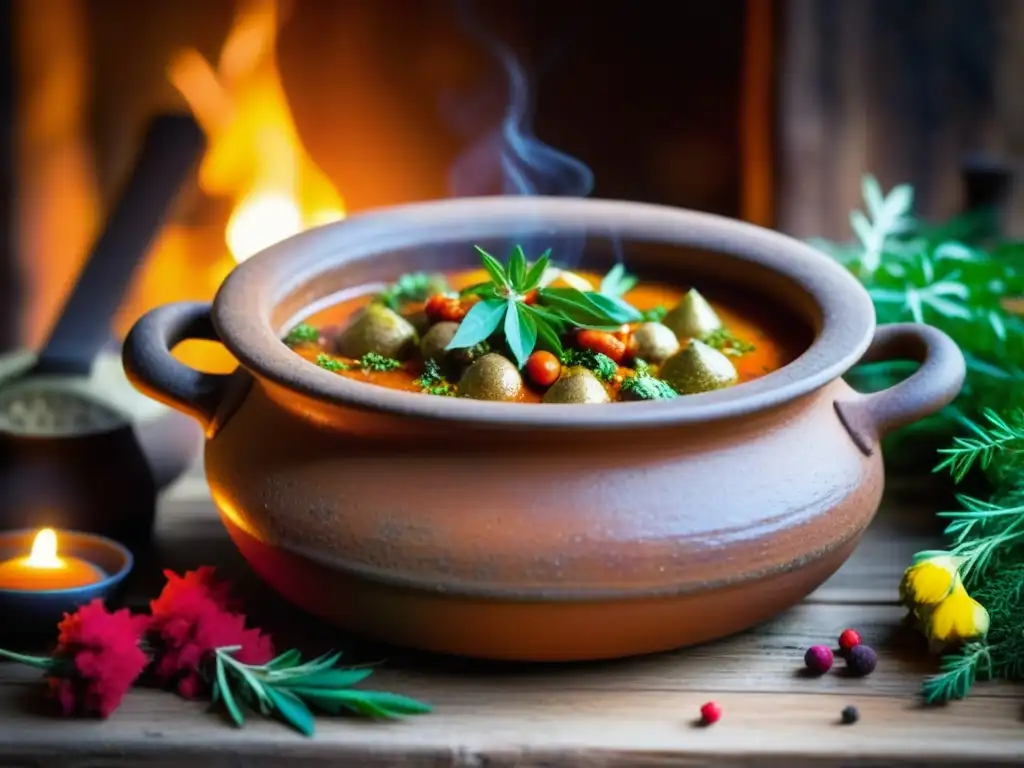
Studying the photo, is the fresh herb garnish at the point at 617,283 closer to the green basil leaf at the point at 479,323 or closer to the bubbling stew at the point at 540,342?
the bubbling stew at the point at 540,342

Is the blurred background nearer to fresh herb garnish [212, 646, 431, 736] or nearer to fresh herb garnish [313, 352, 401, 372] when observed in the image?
fresh herb garnish [313, 352, 401, 372]

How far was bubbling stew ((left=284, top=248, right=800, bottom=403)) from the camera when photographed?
4.00 feet

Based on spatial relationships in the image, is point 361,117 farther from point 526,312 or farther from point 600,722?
point 600,722

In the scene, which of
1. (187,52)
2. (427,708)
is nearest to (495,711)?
(427,708)

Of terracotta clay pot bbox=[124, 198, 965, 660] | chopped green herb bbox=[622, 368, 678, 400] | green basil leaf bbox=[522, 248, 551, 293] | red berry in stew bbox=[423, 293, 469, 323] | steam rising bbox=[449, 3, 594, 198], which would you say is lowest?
steam rising bbox=[449, 3, 594, 198]

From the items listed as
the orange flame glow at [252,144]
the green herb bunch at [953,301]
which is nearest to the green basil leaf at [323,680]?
the green herb bunch at [953,301]

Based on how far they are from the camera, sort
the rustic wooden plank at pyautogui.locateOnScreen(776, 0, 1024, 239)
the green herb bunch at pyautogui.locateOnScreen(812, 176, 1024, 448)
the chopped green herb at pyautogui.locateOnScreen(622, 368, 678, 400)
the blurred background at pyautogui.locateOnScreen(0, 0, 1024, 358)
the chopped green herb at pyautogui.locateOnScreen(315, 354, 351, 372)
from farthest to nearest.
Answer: the blurred background at pyautogui.locateOnScreen(0, 0, 1024, 358) → the rustic wooden plank at pyautogui.locateOnScreen(776, 0, 1024, 239) → the green herb bunch at pyautogui.locateOnScreen(812, 176, 1024, 448) → the chopped green herb at pyautogui.locateOnScreen(315, 354, 351, 372) → the chopped green herb at pyautogui.locateOnScreen(622, 368, 678, 400)

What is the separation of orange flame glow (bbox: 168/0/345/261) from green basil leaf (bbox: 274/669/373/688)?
5.19 feet

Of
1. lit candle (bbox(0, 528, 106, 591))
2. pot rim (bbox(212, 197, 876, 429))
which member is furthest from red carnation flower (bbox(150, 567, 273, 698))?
pot rim (bbox(212, 197, 876, 429))

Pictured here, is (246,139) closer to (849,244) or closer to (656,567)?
(849,244)

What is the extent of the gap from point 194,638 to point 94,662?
90 millimetres

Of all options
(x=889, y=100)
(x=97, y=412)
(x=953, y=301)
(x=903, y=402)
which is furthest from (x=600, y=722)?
(x=889, y=100)

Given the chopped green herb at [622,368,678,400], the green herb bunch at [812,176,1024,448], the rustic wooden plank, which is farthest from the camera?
the rustic wooden plank

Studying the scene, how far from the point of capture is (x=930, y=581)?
1.23 metres
